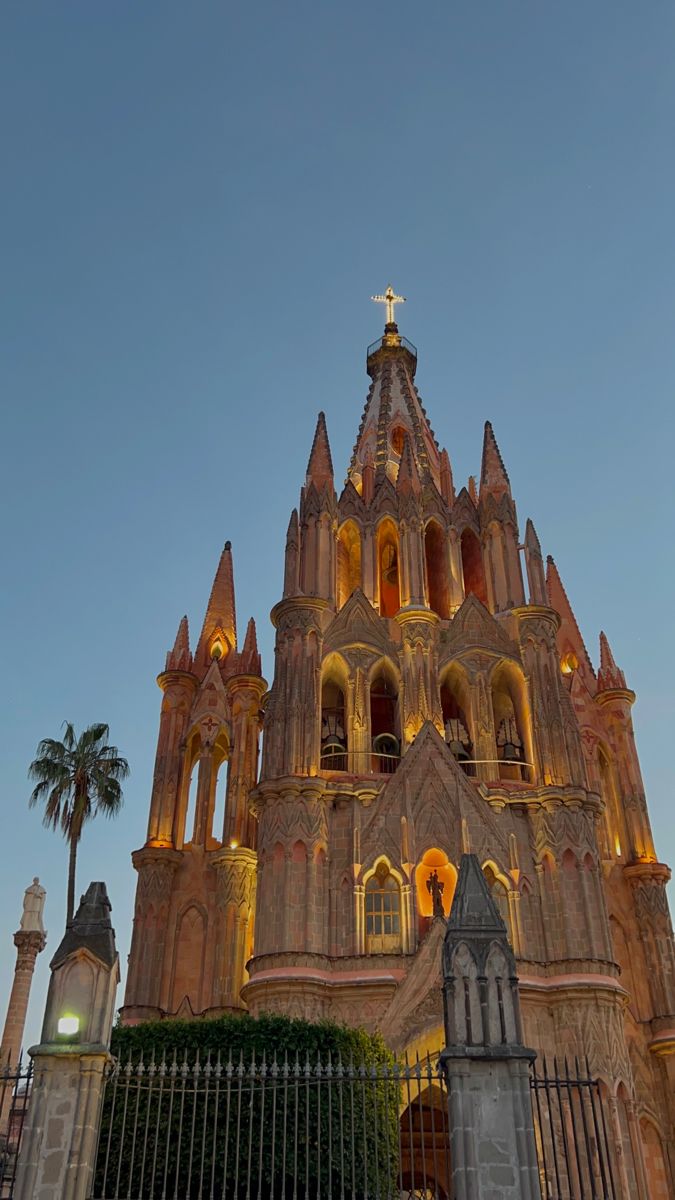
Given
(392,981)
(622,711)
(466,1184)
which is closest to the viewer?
(466,1184)

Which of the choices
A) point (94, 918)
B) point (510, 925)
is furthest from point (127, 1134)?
point (510, 925)

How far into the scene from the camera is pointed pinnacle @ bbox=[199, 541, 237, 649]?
1764 inches

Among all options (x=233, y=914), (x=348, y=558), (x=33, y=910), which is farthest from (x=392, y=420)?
(x=33, y=910)

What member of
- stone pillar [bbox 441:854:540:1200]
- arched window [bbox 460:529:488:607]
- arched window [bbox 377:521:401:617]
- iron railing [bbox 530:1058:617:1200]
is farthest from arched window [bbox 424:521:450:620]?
stone pillar [bbox 441:854:540:1200]

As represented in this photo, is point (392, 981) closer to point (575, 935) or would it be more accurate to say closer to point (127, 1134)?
point (575, 935)

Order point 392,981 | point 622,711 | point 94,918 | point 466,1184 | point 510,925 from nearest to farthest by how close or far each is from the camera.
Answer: point 466,1184, point 94,918, point 392,981, point 510,925, point 622,711

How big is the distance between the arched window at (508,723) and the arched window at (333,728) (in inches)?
215

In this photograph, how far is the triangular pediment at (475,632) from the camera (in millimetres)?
37719

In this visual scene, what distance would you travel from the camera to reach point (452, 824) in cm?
3241

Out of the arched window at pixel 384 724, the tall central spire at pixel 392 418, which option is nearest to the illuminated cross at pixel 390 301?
the tall central spire at pixel 392 418

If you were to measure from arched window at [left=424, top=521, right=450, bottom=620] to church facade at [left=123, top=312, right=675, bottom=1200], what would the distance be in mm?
106

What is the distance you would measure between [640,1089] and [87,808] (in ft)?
65.5

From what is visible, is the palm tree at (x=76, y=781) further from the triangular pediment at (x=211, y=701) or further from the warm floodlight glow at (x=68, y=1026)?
the warm floodlight glow at (x=68, y=1026)

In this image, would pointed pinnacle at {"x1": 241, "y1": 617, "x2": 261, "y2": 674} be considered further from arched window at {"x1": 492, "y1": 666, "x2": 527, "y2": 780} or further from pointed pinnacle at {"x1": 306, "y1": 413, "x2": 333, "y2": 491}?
arched window at {"x1": 492, "y1": 666, "x2": 527, "y2": 780}
